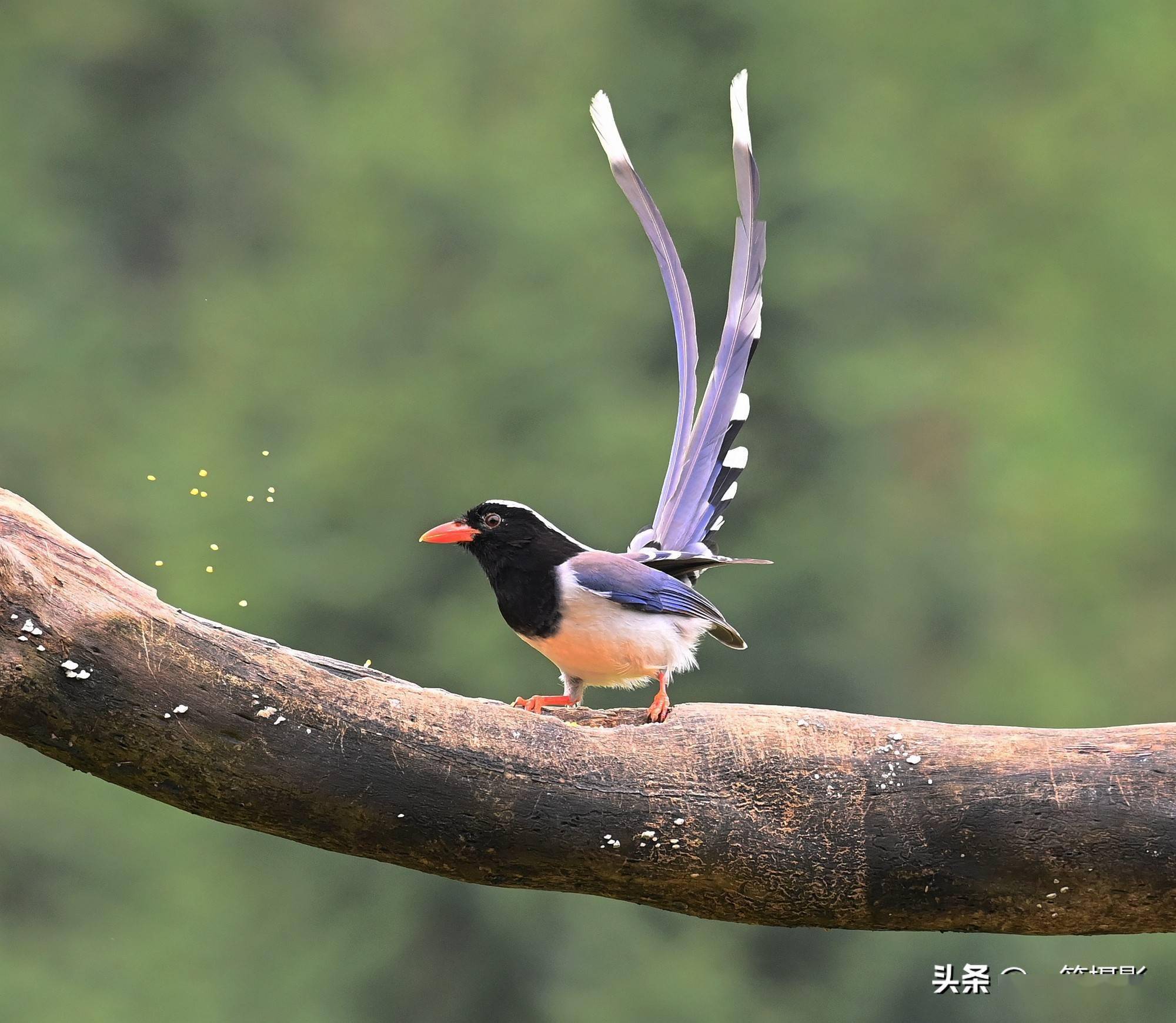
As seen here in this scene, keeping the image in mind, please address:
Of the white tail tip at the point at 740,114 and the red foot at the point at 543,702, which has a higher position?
the white tail tip at the point at 740,114

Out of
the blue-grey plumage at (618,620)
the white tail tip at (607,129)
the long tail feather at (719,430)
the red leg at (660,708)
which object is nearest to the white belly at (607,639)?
the blue-grey plumage at (618,620)

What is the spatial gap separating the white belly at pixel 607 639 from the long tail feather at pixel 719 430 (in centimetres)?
25

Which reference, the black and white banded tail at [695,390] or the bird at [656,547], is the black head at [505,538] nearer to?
the bird at [656,547]

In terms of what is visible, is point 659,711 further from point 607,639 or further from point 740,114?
point 740,114

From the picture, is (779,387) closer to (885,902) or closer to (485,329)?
(485,329)

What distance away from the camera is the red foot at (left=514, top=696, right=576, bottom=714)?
252cm

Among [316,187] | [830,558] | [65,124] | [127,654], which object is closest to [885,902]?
[127,654]

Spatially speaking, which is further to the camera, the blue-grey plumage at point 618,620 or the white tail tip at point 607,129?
the white tail tip at point 607,129

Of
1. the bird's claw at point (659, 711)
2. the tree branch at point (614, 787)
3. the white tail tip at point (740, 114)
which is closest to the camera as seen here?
the tree branch at point (614, 787)

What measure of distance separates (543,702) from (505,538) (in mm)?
283

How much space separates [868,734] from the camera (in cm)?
216

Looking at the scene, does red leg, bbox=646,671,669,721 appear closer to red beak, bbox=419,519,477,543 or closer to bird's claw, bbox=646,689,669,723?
bird's claw, bbox=646,689,669,723

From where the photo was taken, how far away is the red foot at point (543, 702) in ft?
8.27

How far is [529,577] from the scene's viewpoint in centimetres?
254
